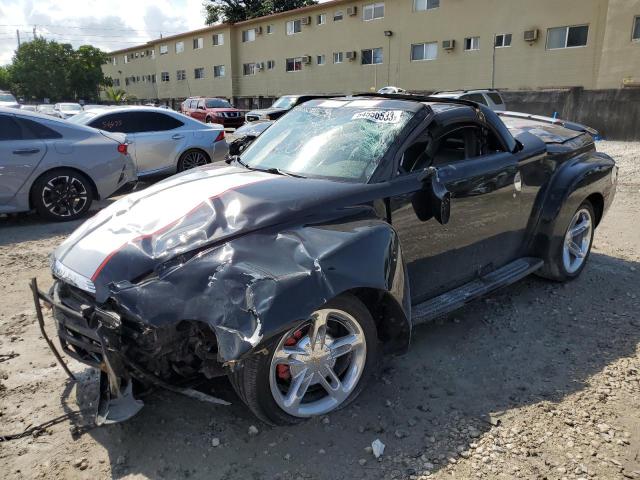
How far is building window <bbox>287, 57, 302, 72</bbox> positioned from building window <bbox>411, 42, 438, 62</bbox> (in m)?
9.27

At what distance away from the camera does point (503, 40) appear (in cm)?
2420

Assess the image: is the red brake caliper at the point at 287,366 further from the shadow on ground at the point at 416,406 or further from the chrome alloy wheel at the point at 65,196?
the chrome alloy wheel at the point at 65,196

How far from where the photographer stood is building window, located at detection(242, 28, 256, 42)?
38.4 metres

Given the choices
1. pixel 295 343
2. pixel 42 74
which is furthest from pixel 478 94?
pixel 42 74

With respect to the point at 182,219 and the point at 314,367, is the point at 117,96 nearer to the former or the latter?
the point at 182,219

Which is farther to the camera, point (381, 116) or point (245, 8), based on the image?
point (245, 8)

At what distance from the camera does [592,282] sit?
4922 mm

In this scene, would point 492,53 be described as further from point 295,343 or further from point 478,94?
point 295,343

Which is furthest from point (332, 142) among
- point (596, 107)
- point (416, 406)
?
point (596, 107)

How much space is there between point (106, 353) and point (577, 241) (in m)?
4.31

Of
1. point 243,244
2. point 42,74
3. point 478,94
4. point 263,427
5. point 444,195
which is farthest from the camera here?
point 42,74

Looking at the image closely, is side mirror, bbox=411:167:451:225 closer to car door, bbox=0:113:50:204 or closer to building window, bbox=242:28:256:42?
car door, bbox=0:113:50:204

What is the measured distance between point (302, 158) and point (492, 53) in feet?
79.2

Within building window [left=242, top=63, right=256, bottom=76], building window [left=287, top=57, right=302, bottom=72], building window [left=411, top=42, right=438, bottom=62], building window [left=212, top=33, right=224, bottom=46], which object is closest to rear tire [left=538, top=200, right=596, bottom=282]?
building window [left=411, top=42, right=438, bottom=62]
